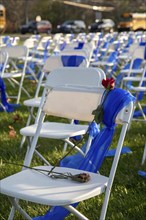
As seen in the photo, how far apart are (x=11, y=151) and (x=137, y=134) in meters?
1.59

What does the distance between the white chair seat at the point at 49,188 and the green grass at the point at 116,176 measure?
85cm

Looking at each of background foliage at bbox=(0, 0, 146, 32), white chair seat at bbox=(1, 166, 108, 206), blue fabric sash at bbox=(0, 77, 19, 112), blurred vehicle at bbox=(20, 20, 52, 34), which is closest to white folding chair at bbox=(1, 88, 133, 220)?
white chair seat at bbox=(1, 166, 108, 206)

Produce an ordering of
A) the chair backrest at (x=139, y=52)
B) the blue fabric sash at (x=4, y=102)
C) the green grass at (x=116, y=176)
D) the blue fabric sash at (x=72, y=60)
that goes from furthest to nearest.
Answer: the chair backrest at (x=139, y=52) < the blue fabric sash at (x=4, y=102) < the blue fabric sash at (x=72, y=60) < the green grass at (x=116, y=176)

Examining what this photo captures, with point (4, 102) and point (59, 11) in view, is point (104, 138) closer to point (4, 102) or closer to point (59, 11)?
point (4, 102)

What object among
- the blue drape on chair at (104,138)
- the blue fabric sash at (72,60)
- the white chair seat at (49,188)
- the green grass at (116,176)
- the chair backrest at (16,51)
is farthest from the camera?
the chair backrest at (16,51)

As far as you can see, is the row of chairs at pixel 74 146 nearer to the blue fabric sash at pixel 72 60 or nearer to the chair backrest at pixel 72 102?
the chair backrest at pixel 72 102

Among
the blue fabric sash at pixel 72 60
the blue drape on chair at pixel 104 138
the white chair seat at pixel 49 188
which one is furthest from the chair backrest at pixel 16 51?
the white chair seat at pixel 49 188

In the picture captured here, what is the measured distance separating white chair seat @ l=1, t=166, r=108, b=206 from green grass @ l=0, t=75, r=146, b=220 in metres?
0.85

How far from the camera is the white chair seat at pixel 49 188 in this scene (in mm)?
3018

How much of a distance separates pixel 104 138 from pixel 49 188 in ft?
1.90

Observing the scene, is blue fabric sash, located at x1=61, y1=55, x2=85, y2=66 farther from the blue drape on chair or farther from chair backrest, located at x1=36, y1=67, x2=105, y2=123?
the blue drape on chair

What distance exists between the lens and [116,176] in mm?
5066

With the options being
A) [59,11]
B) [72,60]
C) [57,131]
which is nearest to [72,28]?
[59,11]

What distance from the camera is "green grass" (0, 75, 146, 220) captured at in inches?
167
